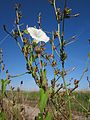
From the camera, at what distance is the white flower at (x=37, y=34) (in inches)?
68.6

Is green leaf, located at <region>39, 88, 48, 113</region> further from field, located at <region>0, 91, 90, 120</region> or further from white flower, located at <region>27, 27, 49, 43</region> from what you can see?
field, located at <region>0, 91, 90, 120</region>

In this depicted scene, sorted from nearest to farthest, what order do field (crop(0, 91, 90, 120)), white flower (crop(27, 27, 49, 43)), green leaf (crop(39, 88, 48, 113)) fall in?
green leaf (crop(39, 88, 48, 113)) → white flower (crop(27, 27, 49, 43)) → field (crop(0, 91, 90, 120))

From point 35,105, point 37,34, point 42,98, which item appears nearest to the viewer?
point 42,98

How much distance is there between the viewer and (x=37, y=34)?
1.84 meters

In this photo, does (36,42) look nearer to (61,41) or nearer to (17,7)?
(61,41)

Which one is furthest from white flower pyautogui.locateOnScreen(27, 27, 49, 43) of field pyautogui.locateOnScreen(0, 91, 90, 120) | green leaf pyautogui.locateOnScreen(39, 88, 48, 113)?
field pyautogui.locateOnScreen(0, 91, 90, 120)

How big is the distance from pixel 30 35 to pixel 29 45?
75 mm

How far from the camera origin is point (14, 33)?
185cm

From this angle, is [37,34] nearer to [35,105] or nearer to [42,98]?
[42,98]

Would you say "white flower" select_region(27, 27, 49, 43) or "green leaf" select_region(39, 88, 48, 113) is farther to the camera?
"white flower" select_region(27, 27, 49, 43)

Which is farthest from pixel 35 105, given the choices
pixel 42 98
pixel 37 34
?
pixel 42 98

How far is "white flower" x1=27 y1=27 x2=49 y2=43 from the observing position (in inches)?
68.6

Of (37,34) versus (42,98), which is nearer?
(42,98)

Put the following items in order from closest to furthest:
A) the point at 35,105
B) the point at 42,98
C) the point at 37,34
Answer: the point at 42,98
the point at 37,34
the point at 35,105
